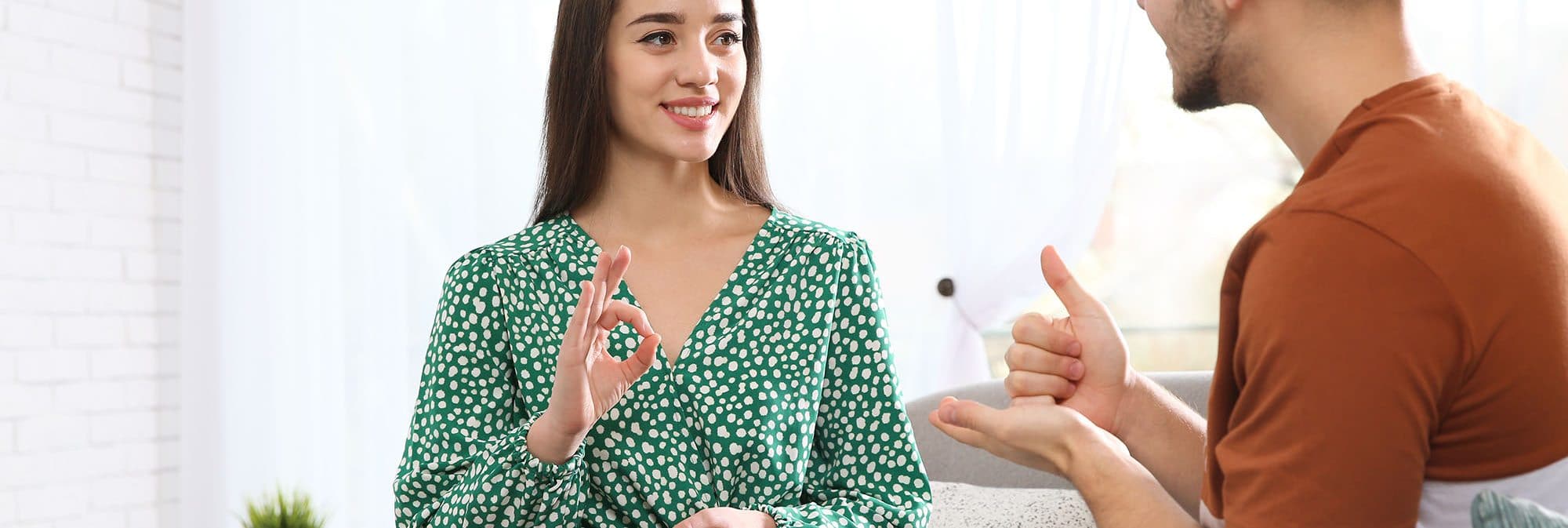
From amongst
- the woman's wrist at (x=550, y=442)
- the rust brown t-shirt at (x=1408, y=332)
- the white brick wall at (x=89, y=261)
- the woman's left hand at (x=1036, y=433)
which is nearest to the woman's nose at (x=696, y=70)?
the woman's wrist at (x=550, y=442)

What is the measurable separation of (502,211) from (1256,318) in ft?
9.92

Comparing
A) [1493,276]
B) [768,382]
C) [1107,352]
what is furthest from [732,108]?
[1493,276]

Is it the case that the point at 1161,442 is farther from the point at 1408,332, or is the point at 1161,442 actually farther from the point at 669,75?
the point at 669,75

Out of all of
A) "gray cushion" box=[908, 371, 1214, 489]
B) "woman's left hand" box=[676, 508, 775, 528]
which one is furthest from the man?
"gray cushion" box=[908, 371, 1214, 489]

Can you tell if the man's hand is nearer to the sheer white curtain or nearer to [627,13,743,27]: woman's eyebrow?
[627,13,743,27]: woman's eyebrow

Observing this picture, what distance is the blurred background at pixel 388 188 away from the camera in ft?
10.3

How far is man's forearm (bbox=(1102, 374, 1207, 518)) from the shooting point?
4.82 ft

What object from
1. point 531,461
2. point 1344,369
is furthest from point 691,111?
point 1344,369

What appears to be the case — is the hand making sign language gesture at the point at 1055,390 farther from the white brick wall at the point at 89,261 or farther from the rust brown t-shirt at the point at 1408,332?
the white brick wall at the point at 89,261

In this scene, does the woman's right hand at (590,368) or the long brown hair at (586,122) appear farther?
the long brown hair at (586,122)

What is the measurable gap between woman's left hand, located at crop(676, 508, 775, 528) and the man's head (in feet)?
2.15

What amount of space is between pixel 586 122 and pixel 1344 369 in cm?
106

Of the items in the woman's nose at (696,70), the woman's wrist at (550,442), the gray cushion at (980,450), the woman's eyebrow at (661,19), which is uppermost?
the woman's eyebrow at (661,19)

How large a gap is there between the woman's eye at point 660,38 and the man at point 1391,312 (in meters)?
0.84
